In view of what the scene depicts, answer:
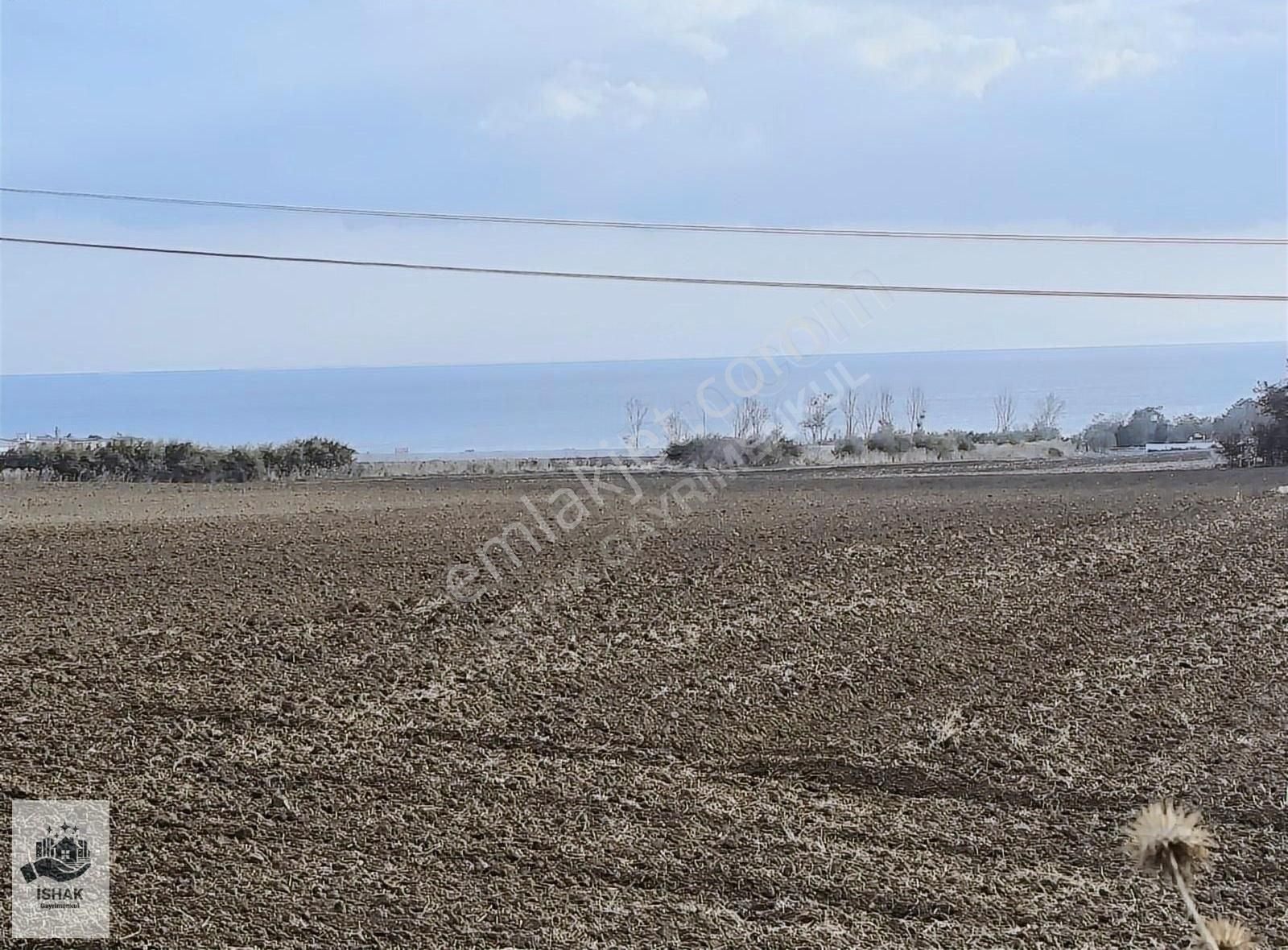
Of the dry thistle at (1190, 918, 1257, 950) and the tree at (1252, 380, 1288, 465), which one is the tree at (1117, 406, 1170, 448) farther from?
the dry thistle at (1190, 918, 1257, 950)

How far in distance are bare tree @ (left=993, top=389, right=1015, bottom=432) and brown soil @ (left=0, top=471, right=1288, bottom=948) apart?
47.3ft

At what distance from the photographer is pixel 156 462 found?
1773cm

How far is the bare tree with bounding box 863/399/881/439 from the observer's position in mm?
22553

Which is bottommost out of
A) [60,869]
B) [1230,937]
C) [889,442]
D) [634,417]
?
[60,869]

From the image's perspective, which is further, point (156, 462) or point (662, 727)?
point (156, 462)

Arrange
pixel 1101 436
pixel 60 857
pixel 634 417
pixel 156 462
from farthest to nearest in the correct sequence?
pixel 634 417, pixel 1101 436, pixel 156 462, pixel 60 857

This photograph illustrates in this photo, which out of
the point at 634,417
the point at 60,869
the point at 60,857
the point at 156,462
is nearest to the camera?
the point at 60,869

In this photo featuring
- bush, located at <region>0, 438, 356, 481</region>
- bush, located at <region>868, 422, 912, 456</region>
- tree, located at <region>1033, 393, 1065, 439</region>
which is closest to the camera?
bush, located at <region>0, 438, 356, 481</region>

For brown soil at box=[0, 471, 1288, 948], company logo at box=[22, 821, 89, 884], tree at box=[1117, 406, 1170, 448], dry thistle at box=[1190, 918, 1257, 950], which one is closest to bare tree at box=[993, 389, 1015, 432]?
tree at box=[1117, 406, 1170, 448]

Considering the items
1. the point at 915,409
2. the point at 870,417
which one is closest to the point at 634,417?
the point at 870,417

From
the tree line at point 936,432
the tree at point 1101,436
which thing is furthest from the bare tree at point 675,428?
the tree at point 1101,436

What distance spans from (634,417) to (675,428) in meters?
5.74

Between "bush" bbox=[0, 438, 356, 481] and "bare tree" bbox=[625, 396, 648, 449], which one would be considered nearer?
"bush" bbox=[0, 438, 356, 481]

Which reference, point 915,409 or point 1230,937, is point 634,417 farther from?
point 1230,937
